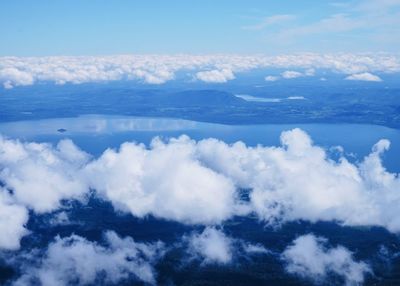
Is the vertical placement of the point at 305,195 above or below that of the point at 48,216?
above

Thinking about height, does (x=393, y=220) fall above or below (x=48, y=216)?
above

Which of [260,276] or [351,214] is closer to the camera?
[260,276]

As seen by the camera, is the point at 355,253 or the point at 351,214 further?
the point at 351,214

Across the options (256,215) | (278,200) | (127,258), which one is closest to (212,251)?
(127,258)

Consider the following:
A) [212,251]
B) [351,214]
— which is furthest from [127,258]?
[351,214]

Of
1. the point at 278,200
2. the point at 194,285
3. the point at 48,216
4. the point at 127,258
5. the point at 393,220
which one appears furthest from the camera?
the point at 278,200

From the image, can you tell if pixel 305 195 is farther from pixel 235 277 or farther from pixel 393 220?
pixel 235 277

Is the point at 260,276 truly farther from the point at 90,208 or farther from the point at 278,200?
the point at 90,208

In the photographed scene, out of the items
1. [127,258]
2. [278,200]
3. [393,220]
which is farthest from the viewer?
[278,200]

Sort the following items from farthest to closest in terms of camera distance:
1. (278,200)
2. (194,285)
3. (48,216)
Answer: (278,200), (48,216), (194,285)
